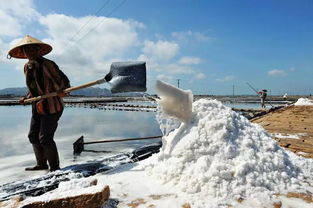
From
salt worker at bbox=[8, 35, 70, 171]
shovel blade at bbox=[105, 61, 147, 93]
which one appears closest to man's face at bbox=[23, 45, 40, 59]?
salt worker at bbox=[8, 35, 70, 171]

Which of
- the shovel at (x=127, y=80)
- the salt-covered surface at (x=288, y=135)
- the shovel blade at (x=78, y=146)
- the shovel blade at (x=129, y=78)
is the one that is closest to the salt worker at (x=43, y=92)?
the shovel at (x=127, y=80)

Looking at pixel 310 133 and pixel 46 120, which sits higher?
pixel 46 120

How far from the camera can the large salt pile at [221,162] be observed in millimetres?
1676

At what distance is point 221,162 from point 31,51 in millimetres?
2283

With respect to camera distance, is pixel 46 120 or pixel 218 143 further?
pixel 46 120

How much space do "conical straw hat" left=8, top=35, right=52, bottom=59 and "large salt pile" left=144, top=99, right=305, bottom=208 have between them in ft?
5.59

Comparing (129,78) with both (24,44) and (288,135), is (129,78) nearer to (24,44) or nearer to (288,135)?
(24,44)

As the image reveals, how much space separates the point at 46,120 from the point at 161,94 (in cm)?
125

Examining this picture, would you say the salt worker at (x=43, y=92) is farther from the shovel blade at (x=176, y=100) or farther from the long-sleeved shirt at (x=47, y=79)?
the shovel blade at (x=176, y=100)

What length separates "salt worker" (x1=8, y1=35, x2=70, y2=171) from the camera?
8.25ft

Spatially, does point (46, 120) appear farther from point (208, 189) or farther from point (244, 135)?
point (244, 135)

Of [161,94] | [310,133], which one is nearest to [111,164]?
[161,94]

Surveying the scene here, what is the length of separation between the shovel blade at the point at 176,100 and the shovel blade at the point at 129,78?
0.30m

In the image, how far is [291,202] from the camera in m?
1.58
